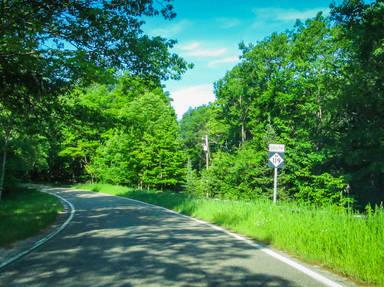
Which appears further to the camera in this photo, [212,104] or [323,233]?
[212,104]

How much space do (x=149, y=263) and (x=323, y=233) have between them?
11.5 ft

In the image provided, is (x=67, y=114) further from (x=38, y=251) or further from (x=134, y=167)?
(x=134, y=167)

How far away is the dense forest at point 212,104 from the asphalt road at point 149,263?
4481 mm

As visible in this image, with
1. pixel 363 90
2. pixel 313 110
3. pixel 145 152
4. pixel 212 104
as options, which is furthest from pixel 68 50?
pixel 212 104

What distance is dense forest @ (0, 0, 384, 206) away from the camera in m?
11.3

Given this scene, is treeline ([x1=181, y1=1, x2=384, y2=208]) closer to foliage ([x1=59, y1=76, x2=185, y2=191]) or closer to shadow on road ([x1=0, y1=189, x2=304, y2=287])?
foliage ([x1=59, y1=76, x2=185, y2=191])

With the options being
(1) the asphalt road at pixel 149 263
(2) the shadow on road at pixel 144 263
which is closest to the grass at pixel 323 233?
(1) the asphalt road at pixel 149 263

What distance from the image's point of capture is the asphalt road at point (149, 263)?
589cm

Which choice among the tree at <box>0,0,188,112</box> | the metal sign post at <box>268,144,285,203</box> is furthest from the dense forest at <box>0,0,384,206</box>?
the metal sign post at <box>268,144,285,203</box>

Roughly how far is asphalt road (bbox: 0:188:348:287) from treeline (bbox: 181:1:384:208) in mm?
19270

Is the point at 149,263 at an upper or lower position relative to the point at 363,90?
lower

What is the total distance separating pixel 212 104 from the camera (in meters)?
51.3

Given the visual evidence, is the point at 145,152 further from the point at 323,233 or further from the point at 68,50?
the point at 323,233

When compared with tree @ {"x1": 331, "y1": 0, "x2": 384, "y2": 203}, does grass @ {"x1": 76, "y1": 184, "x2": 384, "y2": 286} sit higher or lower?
lower
